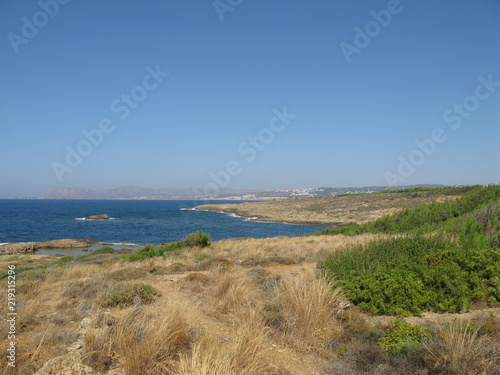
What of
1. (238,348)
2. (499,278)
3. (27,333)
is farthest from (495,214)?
Result: (27,333)

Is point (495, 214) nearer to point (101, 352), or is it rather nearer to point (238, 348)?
point (238, 348)

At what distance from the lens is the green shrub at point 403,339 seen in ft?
14.2

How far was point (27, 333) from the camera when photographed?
553 centimetres

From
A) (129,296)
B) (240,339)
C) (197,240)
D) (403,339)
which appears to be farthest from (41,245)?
(403,339)

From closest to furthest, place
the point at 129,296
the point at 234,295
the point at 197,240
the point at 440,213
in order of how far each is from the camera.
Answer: the point at 234,295
the point at 129,296
the point at 440,213
the point at 197,240

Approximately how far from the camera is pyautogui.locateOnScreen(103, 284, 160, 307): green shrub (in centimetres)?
701

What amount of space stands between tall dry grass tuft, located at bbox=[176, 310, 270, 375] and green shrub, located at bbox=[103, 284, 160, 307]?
2.97m

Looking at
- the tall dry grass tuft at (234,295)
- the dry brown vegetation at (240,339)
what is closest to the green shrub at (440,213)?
the tall dry grass tuft at (234,295)

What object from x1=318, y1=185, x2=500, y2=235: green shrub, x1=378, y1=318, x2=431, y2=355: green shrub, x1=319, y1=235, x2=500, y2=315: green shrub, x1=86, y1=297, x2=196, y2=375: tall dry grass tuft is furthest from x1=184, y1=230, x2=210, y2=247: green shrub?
x1=378, y1=318, x2=431, y2=355: green shrub

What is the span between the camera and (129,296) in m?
7.24

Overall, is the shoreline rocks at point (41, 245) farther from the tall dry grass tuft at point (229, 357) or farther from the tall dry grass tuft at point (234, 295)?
the tall dry grass tuft at point (229, 357)

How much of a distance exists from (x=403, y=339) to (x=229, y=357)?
2.49 metres

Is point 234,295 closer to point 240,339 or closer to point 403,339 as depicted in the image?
point 240,339

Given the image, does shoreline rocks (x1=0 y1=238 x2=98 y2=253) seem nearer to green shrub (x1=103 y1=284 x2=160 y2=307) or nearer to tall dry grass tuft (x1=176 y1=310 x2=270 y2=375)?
green shrub (x1=103 y1=284 x2=160 y2=307)
